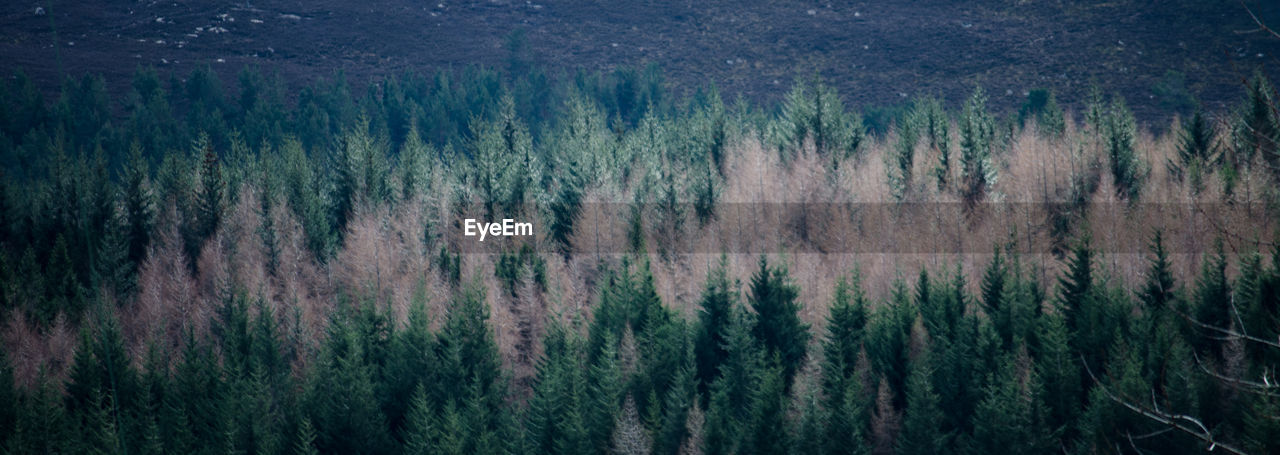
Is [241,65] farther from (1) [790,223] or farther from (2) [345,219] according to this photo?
(1) [790,223]

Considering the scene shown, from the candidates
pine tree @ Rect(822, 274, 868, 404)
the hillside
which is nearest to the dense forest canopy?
pine tree @ Rect(822, 274, 868, 404)

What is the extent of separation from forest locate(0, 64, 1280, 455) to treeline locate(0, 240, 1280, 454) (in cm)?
18

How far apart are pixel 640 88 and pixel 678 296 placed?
154ft

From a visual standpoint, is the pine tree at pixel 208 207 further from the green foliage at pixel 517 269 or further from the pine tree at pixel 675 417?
the pine tree at pixel 675 417

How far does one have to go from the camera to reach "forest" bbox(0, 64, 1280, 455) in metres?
42.2

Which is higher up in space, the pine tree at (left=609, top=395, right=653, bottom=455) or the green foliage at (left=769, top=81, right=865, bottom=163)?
the green foliage at (left=769, top=81, right=865, bottom=163)

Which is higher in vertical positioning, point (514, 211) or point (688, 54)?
point (688, 54)

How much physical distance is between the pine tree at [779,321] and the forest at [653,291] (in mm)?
156

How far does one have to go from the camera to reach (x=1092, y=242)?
54.0m

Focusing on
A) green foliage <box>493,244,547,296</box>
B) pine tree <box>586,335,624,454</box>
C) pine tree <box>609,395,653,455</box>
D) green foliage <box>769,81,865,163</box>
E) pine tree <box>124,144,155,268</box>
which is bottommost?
pine tree <box>609,395,653,455</box>

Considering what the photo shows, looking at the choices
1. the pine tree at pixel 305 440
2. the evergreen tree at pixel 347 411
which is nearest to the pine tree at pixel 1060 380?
the evergreen tree at pixel 347 411

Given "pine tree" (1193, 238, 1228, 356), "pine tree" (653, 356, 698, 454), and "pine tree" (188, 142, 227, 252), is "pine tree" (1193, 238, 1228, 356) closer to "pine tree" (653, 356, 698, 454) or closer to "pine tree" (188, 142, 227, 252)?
"pine tree" (653, 356, 698, 454)

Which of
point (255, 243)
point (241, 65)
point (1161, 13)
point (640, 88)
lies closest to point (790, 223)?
point (255, 243)

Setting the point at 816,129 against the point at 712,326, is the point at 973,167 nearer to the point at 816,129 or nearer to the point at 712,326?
the point at 816,129
